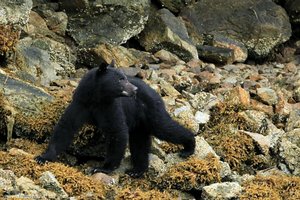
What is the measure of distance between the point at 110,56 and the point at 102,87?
4.78m

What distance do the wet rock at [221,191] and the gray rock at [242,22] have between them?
8.80 m

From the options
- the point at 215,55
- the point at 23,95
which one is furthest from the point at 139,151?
the point at 215,55

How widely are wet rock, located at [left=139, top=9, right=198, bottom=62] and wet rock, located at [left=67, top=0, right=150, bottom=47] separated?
406 millimetres

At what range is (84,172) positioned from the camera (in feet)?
31.1

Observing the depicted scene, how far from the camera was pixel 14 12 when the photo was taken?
474 inches

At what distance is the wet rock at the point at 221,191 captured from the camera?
28.4 feet

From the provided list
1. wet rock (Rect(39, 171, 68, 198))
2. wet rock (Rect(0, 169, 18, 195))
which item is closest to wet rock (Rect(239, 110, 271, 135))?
wet rock (Rect(39, 171, 68, 198))

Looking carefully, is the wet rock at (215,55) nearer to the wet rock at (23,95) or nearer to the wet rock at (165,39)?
the wet rock at (165,39)

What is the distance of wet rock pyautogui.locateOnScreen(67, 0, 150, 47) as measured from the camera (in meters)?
14.9

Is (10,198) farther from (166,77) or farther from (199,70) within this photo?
(199,70)

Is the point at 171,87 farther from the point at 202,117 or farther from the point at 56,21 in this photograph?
the point at 56,21

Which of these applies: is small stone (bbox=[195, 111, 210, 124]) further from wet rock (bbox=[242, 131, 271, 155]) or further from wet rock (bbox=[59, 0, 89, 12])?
wet rock (bbox=[59, 0, 89, 12])

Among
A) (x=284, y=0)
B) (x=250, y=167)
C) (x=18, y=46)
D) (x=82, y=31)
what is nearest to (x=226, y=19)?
(x=284, y=0)

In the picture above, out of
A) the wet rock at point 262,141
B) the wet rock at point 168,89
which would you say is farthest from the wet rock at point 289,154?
the wet rock at point 168,89
